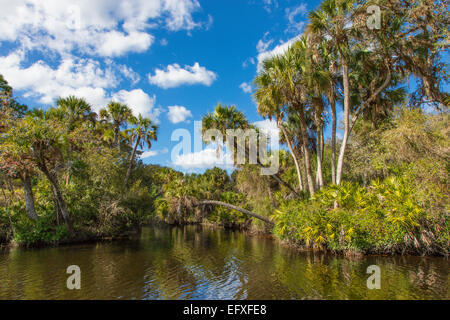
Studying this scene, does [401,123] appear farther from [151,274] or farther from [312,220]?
[151,274]

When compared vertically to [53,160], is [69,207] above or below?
below

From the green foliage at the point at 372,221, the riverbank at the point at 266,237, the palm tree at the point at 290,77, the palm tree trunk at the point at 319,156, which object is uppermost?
the palm tree at the point at 290,77

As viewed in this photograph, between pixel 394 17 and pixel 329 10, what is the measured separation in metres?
3.29

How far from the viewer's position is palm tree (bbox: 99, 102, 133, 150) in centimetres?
2772

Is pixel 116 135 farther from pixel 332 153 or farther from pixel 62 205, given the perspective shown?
pixel 332 153

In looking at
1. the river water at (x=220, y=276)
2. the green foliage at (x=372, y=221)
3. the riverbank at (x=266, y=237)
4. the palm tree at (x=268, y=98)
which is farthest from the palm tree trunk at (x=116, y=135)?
the green foliage at (x=372, y=221)

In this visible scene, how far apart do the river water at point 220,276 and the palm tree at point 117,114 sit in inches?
630

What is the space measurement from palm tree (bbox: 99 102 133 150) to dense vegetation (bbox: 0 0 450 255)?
5933 millimetres

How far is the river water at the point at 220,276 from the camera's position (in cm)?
777

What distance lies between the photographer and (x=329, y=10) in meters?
14.4

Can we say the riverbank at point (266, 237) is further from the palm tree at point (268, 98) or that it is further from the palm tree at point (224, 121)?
the palm tree at point (268, 98)

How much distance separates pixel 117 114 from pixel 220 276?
22885 mm

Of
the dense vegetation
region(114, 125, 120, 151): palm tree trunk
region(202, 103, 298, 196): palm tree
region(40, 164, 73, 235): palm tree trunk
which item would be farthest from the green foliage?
region(114, 125, 120, 151): palm tree trunk
